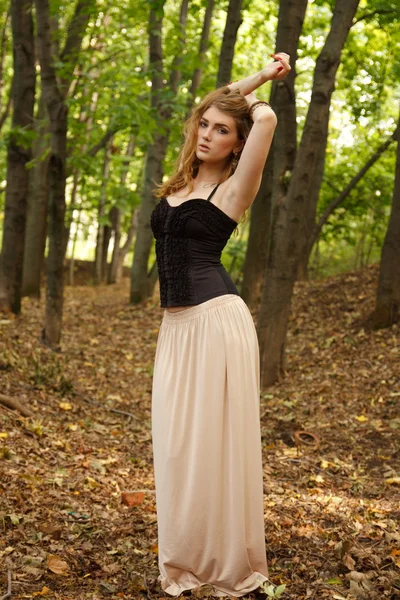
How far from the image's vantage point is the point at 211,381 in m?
3.53

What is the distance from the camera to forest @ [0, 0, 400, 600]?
4.19 meters

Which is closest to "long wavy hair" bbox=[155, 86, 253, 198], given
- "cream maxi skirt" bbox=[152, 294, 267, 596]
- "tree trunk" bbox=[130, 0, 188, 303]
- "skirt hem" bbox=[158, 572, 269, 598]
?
"cream maxi skirt" bbox=[152, 294, 267, 596]

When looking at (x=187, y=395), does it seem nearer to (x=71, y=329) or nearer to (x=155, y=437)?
(x=155, y=437)

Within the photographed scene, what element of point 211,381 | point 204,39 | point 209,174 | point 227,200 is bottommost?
point 211,381

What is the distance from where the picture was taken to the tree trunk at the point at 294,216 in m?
8.29

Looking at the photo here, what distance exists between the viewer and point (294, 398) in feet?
27.6

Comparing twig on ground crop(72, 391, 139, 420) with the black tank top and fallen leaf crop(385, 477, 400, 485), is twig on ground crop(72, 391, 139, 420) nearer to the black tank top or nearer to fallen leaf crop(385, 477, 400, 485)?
fallen leaf crop(385, 477, 400, 485)

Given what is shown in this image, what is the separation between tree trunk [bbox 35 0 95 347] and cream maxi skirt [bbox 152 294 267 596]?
6284 millimetres

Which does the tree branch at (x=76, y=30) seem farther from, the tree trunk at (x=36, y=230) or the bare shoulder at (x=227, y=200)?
the bare shoulder at (x=227, y=200)

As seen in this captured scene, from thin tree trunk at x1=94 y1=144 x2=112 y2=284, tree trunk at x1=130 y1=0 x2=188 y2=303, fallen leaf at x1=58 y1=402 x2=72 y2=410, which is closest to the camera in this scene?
fallen leaf at x1=58 y1=402 x2=72 y2=410

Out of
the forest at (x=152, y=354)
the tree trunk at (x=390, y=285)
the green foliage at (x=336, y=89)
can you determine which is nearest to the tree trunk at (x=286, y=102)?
the forest at (x=152, y=354)

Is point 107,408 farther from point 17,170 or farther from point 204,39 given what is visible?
point 204,39

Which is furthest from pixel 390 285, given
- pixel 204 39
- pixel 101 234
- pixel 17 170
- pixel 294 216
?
pixel 101 234

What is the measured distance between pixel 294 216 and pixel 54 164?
10.6ft
